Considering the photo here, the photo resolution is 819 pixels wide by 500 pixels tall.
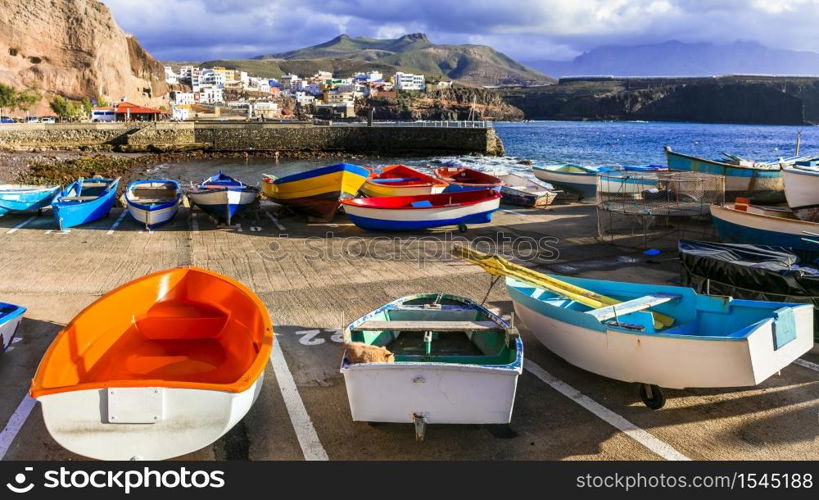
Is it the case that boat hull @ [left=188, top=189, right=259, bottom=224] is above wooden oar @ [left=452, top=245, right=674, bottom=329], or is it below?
above

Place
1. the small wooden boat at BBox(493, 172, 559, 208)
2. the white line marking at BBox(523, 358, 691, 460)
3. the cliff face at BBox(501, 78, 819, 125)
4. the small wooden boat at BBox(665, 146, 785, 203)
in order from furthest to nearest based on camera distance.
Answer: the cliff face at BBox(501, 78, 819, 125)
the small wooden boat at BBox(493, 172, 559, 208)
the small wooden boat at BBox(665, 146, 785, 203)
the white line marking at BBox(523, 358, 691, 460)

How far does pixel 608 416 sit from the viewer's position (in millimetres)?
5301

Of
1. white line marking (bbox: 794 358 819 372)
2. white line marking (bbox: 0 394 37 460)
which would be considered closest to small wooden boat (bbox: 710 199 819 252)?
white line marking (bbox: 794 358 819 372)

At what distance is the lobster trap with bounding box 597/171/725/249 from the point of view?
1238 cm

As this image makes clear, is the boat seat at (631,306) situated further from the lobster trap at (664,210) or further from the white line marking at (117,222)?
the white line marking at (117,222)

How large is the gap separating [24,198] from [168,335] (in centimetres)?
1192

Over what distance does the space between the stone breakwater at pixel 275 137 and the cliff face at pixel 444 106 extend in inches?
3399

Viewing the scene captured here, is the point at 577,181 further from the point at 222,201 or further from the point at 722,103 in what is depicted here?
the point at 722,103

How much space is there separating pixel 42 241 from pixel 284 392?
9788mm

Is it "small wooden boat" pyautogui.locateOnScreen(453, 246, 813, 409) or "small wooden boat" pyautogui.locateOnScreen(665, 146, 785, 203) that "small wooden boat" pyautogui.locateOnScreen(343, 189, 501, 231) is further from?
"small wooden boat" pyautogui.locateOnScreen(665, 146, 785, 203)

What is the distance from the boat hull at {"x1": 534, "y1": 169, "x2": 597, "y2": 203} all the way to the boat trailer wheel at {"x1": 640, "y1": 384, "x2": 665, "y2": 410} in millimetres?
15596
